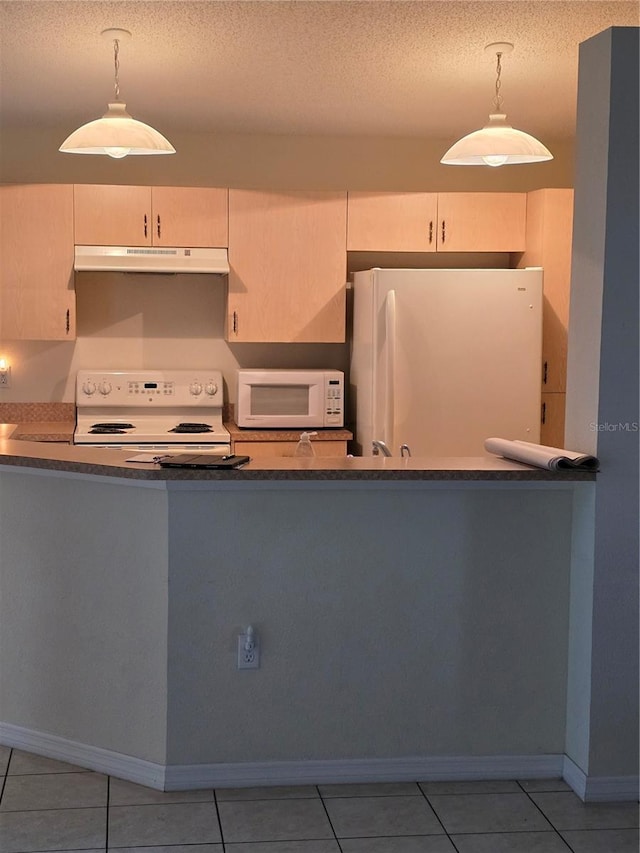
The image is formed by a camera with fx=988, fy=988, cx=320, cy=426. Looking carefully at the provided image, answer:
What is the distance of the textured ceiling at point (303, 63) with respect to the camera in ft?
11.4

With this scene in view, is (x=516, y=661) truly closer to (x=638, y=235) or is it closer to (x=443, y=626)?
(x=443, y=626)

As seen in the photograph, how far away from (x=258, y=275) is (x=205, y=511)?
2658 mm

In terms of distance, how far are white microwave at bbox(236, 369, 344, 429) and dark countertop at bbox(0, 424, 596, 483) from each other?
2244 mm

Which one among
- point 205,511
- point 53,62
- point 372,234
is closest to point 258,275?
point 372,234

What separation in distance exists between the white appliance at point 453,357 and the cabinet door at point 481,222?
1.42 feet

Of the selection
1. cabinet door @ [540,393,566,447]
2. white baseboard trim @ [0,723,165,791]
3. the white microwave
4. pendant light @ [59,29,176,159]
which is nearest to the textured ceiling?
pendant light @ [59,29,176,159]

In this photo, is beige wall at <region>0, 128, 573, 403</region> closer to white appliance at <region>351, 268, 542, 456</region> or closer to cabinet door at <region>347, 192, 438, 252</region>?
cabinet door at <region>347, 192, 438, 252</region>

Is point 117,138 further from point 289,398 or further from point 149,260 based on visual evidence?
point 289,398

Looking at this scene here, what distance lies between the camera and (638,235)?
2703mm

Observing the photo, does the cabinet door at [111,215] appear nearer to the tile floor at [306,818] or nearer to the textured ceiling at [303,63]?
Result: the textured ceiling at [303,63]

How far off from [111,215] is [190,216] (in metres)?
0.40

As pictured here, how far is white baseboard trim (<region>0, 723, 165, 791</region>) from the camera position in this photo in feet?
9.30

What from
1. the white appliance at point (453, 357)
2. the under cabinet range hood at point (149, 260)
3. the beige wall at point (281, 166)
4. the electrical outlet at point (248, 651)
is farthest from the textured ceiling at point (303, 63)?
the electrical outlet at point (248, 651)

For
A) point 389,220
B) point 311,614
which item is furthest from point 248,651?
point 389,220
